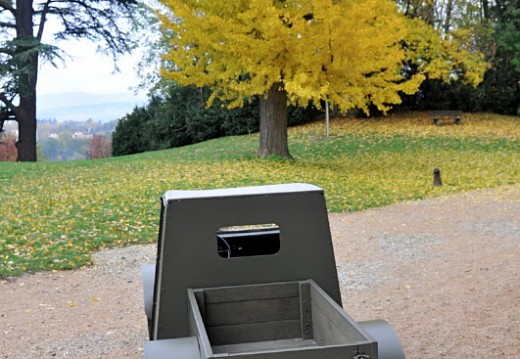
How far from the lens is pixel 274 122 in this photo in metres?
18.4

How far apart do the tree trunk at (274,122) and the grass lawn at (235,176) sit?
0.56 m

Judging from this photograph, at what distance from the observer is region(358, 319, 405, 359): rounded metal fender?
288 centimetres

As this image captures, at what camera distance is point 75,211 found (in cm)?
1112

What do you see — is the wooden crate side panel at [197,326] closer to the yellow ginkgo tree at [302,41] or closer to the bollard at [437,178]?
the yellow ginkgo tree at [302,41]

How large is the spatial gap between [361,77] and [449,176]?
3.24 meters

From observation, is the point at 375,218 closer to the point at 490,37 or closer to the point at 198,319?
the point at 198,319

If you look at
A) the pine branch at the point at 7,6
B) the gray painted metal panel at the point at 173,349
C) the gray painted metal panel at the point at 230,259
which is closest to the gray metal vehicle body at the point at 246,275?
the gray painted metal panel at the point at 230,259

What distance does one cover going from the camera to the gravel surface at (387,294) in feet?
16.3

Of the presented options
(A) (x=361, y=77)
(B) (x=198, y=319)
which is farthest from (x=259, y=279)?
(A) (x=361, y=77)

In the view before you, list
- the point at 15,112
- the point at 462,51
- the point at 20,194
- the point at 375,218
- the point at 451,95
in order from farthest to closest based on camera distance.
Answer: the point at 451,95 → the point at 15,112 → the point at 462,51 → the point at 20,194 → the point at 375,218

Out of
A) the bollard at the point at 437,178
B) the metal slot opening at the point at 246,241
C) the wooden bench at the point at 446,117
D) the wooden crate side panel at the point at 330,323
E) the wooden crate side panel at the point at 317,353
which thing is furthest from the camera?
the wooden bench at the point at 446,117

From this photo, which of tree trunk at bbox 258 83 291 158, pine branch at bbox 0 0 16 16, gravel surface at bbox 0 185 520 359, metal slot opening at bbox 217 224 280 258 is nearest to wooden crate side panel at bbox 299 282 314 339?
metal slot opening at bbox 217 224 280 258

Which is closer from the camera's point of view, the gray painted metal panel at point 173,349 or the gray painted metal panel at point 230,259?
the gray painted metal panel at point 173,349

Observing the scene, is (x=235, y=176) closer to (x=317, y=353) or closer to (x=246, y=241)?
(x=246, y=241)
